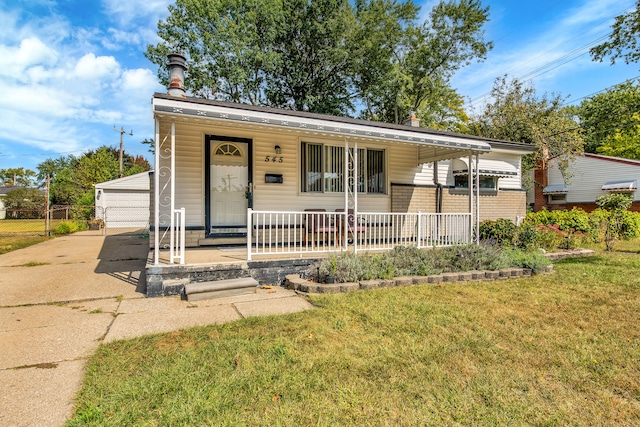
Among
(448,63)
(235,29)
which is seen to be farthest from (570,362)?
(448,63)

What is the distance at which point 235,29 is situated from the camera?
16031 mm

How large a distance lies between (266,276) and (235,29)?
15.4 metres

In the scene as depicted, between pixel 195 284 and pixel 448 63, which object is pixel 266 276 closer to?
pixel 195 284

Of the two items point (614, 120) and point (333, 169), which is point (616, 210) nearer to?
point (333, 169)

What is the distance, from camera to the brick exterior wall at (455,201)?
8.62 m

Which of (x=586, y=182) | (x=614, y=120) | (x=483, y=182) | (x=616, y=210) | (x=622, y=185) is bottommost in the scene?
(x=616, y=210)

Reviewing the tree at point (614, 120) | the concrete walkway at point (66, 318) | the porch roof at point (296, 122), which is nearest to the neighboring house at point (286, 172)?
the porch roof at point (296, 122)

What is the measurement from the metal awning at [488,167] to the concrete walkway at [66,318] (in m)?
6.93

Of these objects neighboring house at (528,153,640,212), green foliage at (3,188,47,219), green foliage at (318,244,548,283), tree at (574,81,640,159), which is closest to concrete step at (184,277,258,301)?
green foliage at (318,244,548,283)

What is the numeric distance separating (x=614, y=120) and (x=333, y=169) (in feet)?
99.5

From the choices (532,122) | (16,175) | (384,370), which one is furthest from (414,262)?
(16,175)

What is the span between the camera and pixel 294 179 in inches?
297

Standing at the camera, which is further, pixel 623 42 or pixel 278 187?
pixel 623 42

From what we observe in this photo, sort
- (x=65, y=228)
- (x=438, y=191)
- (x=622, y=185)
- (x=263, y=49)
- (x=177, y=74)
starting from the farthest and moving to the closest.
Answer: (x=622, y=185)
(x=263, y=49)
(x=65, y=228)
(x=438, y=191)
(x=177, y=74)
